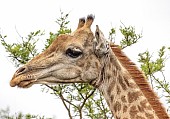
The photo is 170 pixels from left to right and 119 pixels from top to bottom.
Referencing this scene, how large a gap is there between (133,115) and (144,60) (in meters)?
9.50

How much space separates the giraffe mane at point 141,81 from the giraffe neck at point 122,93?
0.21 feet

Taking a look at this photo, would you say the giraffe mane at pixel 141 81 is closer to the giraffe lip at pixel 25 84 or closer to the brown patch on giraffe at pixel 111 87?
the brown patch on giraffe at pixel 111 87

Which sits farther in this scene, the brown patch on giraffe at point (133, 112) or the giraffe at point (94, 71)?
the giraffe at point (94, 71)

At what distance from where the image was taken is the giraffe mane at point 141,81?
23.2 ft

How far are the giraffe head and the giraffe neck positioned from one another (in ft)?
0.63

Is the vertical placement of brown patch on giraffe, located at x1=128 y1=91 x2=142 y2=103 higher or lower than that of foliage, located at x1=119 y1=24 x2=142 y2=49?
lower

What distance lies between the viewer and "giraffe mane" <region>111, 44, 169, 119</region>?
23.2ft

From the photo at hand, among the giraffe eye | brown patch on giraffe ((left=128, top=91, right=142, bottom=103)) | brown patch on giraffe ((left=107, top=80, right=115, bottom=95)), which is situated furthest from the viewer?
the giraffe eye

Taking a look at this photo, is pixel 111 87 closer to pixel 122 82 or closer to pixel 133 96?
pixel 122 82

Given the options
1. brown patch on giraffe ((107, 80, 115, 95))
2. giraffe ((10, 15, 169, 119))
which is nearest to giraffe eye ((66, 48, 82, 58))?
giraffe ((10, 15, 169, 119))

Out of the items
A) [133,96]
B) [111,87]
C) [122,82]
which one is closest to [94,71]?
[111,87]

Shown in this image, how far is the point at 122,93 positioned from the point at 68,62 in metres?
1.03

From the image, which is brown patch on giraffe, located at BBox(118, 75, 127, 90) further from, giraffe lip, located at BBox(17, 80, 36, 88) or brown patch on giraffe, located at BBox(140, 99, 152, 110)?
giraffe lip, located at BBox(17, 80, 36, 88)

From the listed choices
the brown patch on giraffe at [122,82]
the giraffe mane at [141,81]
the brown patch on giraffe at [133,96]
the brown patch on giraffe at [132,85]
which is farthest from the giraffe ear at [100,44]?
the brown patch on giraffe at [133,96]
